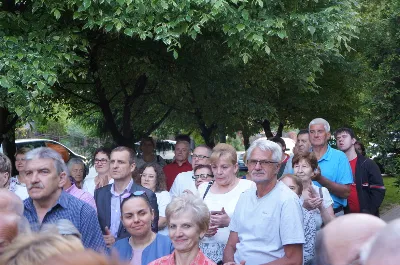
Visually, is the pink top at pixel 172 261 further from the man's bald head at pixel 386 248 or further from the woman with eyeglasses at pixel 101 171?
the woman with eyeglasses at pixel 101 171

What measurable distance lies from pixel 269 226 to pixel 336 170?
2417 millimetres

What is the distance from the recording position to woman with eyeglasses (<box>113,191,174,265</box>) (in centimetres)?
515

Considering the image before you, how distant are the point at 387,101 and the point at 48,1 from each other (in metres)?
7.05

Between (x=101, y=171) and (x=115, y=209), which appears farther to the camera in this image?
(x=101, y=171)

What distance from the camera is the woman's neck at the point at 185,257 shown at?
484cm

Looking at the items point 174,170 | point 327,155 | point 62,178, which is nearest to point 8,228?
point 62,178

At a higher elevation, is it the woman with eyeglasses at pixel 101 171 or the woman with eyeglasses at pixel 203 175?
the woman with eyeglasses at pixel 101 171

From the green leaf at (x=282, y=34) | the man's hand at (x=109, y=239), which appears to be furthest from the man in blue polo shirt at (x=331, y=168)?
the man's hand at (x=109, y=239)

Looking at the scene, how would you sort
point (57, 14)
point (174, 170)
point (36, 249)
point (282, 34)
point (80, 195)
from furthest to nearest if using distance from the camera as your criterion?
point (174, 170) < point (282, 34) < point (57, 14) < point (80, 195) < point (36, 249)

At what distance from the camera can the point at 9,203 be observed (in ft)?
12.6

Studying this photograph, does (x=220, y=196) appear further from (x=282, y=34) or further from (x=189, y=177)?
(x=282, y=34)

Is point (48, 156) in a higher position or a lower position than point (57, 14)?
lower

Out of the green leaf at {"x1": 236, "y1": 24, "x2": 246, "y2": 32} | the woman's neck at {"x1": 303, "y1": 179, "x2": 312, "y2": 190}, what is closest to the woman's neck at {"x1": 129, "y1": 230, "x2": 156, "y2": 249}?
the woman's neck at {"x1": 303, "y1": 179, "x2": 312, "y2": 190}

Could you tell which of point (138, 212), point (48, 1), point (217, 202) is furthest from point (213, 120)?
point (138, 212)
